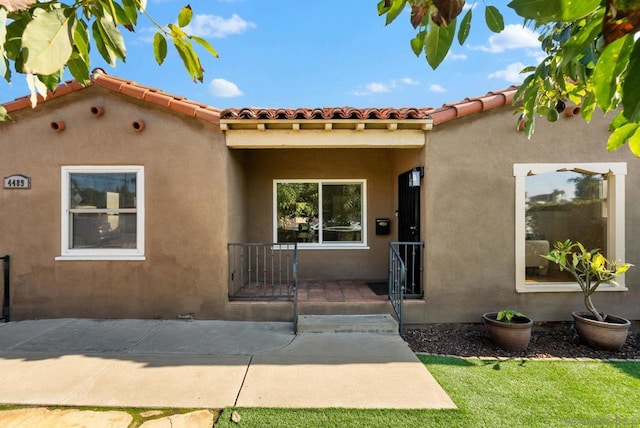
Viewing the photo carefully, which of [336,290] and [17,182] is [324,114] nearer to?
[336,290]

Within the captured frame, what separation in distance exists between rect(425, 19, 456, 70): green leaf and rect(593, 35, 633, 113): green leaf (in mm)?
517

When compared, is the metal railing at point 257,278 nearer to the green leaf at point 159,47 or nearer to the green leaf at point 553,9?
the green leaf at point 159,47

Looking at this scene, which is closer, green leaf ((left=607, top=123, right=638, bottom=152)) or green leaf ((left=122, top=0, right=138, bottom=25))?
green leaf ((left=607, top=123, right=638, bottom=152))

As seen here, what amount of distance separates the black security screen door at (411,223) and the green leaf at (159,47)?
4656 mm

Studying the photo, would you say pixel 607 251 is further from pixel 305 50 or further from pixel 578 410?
pixel 305 50

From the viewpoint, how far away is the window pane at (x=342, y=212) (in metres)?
7.65

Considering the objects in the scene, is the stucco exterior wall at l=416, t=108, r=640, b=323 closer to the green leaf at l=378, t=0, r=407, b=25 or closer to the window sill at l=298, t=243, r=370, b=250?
the window sill at l=298, t=243, r=370, b=250

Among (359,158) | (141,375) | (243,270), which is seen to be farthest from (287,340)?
(359,158)

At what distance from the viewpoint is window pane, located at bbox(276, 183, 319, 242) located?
7.65 meters

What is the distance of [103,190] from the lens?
5.66 meters

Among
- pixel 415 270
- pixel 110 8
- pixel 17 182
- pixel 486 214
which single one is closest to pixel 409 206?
pixel 415 270

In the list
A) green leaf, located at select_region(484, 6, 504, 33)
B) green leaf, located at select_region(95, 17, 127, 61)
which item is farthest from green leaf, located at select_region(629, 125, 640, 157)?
green leaf, located at select_region(95, 17, 127, 61)

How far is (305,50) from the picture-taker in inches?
379

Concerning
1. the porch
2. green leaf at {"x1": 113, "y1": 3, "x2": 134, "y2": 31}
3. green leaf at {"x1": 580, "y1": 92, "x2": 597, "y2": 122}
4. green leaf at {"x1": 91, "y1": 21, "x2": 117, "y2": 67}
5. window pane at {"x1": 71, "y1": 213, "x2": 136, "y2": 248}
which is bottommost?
the porch
